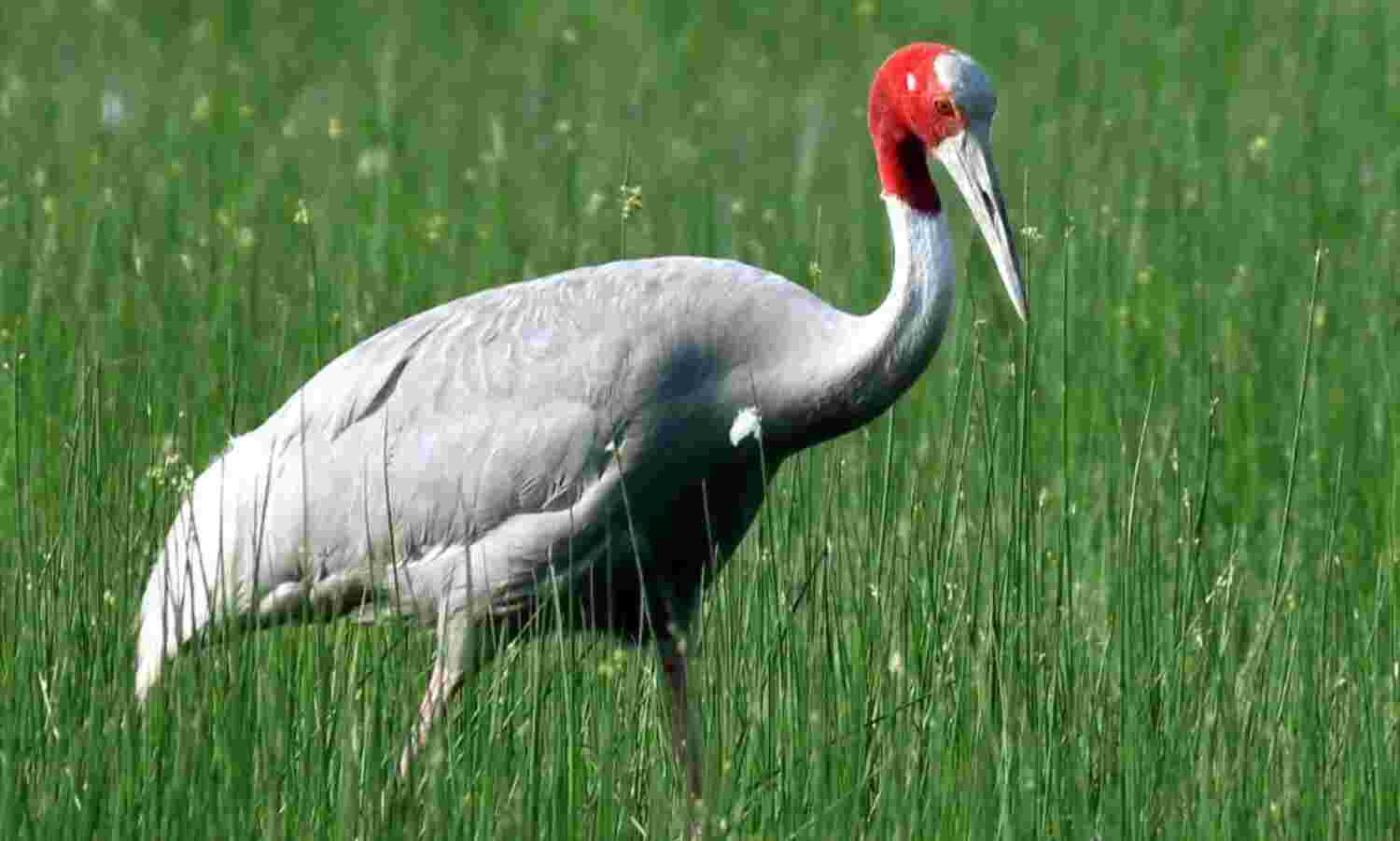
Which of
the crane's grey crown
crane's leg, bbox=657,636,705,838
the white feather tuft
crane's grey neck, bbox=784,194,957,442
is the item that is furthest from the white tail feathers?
the crane's grey crown

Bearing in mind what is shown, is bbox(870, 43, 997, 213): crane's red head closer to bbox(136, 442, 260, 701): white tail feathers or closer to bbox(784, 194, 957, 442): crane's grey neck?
bbox(784, 194, 957, 442): crane's grey neck

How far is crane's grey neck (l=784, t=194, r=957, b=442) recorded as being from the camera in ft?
17.0

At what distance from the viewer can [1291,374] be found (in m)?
7.63

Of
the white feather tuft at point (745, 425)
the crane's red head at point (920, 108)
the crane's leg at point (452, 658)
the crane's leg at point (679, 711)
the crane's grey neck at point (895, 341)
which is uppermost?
the crane's red head at point (920, 108)

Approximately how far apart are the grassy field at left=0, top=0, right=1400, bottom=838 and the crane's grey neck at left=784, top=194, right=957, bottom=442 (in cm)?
15

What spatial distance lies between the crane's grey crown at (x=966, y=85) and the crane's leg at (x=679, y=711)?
112 cm

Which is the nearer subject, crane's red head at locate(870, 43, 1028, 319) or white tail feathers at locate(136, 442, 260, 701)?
crane's red head at locate(870, 43, 1028, 319)

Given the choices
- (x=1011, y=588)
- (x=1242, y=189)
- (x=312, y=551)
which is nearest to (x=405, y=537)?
(x=312, y=551)

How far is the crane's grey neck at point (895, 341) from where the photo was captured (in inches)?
204

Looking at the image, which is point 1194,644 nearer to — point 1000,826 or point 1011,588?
point 1011,588

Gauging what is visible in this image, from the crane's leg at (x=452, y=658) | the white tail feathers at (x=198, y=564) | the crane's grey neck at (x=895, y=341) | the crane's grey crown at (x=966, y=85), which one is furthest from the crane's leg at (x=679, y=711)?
the crane's grey crown at (x=966, y=85)

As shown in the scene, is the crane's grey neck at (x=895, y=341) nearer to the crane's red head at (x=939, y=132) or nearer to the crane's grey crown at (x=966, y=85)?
the crane's red head at (x=939, y=132)

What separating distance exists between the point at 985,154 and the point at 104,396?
2.44 metres

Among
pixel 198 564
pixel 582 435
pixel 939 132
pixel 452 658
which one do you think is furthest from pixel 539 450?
pixel 939 132
